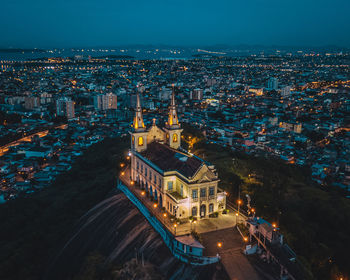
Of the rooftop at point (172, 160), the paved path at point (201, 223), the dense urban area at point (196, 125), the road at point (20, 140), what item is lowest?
the road at point (20, 140)

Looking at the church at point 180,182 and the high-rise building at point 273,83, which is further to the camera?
the high-rise building at point 273,83

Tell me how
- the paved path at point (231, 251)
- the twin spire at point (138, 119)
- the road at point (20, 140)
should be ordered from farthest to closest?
the road at point (20, 140) < the twin spire at point (138, 119) < the paved path at point (231, 251)

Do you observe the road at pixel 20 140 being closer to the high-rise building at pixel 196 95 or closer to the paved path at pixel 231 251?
the paved path at pixel 231 251

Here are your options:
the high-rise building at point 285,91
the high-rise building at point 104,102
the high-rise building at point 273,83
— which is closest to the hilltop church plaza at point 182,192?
the high-rise building at point 104,102

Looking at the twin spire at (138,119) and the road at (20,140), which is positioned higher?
the twin spire at (138,119)

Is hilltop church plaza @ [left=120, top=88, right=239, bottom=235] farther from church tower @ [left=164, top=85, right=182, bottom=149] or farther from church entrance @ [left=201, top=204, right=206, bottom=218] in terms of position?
church tower @ [left=164, top=85, right=182, bottom=149]

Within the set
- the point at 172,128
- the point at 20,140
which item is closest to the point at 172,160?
the point at 172,128

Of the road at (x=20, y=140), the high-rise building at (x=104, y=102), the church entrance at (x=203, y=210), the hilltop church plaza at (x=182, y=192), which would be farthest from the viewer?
the high-rise building at (x=104, y=102)

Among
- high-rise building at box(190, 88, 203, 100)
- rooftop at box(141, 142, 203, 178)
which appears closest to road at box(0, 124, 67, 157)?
rooftop at box(141, 142, 203, 178)
